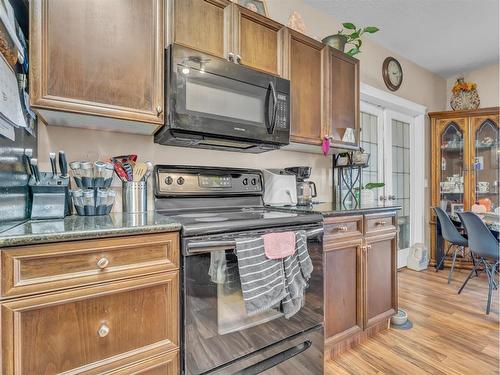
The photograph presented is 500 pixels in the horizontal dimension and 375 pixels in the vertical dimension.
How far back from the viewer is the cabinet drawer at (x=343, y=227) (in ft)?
5.56

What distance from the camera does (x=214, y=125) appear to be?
1.45 meters

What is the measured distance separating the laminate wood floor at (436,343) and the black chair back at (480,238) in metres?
0.47

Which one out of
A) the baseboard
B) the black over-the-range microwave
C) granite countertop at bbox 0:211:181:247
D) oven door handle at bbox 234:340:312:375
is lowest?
the baseboard

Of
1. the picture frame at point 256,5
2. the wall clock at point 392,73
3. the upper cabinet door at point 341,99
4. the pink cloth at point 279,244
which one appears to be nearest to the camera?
the pink cloth at point 279,244

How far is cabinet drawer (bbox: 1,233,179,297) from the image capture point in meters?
0.81

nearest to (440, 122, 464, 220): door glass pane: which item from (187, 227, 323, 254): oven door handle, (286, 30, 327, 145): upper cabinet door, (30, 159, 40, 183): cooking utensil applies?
(286, 30, 327, 145): upper cabinet door

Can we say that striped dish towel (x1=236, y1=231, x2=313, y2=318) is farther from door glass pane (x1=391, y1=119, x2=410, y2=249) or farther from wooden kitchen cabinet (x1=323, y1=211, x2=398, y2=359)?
door glass pane (x1=391, y1=119, x2=410, y2=249)

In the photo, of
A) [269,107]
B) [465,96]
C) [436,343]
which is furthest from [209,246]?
[465,96]

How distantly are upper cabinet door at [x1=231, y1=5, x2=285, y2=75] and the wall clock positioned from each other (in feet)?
6.51

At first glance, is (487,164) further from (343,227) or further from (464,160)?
(343,227)

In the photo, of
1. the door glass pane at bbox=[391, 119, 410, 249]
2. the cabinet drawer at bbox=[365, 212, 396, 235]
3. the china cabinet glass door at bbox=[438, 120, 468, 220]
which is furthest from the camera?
the china cabinet glass door at bbox=[438, 120, 468, 220]

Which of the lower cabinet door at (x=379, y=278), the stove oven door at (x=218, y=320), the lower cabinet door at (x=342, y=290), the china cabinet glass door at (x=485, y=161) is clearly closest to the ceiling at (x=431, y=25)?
the china cabinet glass door at (x=485, y=161)

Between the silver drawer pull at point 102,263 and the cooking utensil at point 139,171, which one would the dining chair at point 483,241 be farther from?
the silver drawer pull at point 102,263

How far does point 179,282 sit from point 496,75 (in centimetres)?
488
